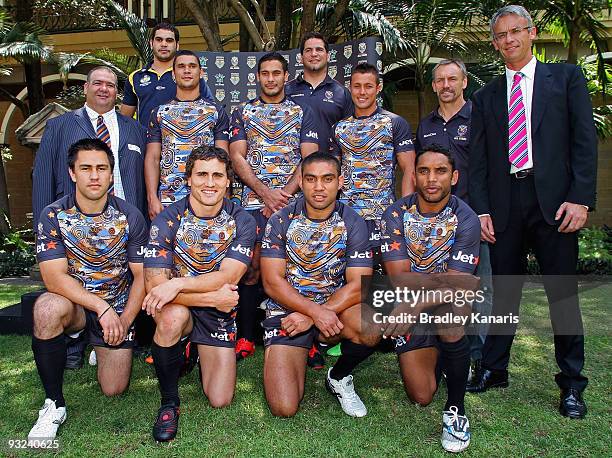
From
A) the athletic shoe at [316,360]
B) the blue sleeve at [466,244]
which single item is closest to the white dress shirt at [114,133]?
the athletic shoe at [316,360]

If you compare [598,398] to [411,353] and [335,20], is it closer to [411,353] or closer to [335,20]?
[411,353]

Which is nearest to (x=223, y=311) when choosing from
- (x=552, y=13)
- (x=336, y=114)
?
(x=336, y=114)

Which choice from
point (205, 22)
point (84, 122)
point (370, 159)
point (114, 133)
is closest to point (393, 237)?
point (370, 159)

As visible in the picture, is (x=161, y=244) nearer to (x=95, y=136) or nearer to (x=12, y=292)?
(x=95, y=136)

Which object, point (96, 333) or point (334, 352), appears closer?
point (96, 333)

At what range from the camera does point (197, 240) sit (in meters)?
3.65

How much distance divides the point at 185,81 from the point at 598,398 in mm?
3465

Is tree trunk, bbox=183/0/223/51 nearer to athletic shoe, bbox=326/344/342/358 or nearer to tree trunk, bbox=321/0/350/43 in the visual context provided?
tree trunk, bbox=321/0/350/43

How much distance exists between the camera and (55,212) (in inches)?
142

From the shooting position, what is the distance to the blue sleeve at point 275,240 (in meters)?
3.68

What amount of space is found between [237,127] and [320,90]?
883 millimetres

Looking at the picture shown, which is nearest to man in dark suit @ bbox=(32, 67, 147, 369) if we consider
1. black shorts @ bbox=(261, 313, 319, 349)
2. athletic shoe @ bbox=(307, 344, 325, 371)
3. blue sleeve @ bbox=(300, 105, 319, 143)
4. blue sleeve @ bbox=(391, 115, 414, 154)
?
blue sleeve @ bbox=(300, 105, 319, 143)

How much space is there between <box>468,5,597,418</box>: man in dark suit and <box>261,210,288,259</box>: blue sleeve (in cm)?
122

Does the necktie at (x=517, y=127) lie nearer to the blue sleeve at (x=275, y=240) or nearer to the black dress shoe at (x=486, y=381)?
the black dress shoe at (x=486, y=381)
